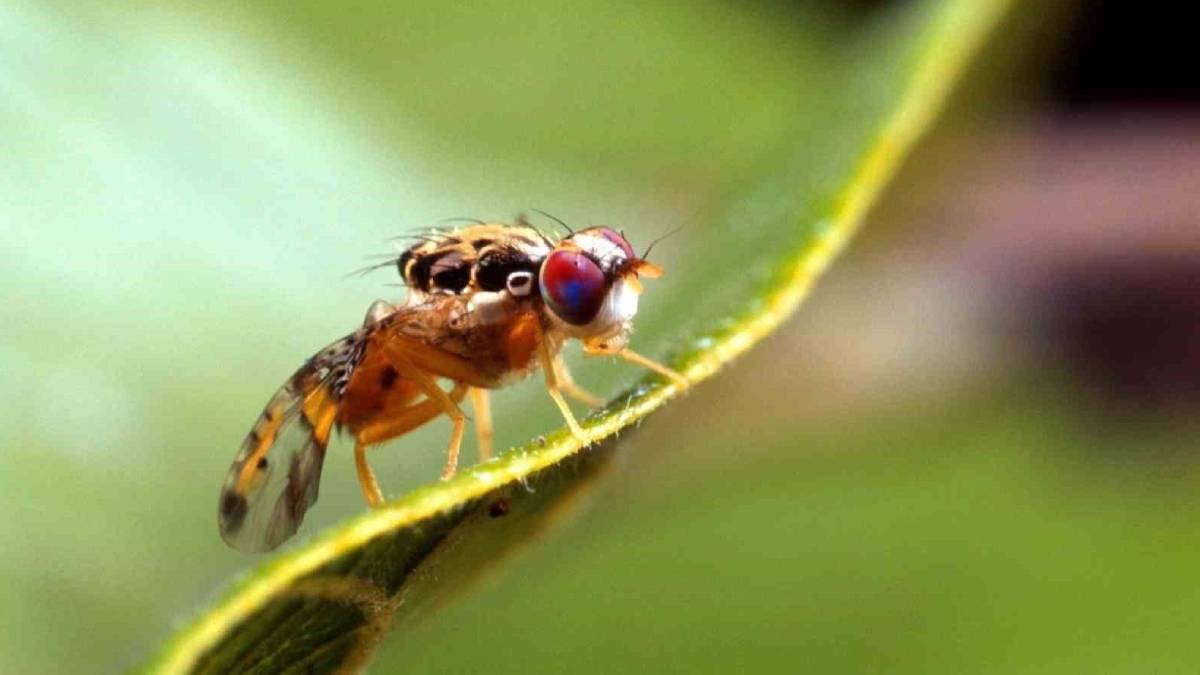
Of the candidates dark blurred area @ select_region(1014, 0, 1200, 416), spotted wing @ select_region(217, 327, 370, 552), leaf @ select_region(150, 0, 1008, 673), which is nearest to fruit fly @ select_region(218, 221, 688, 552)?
spotted wing @ select_region(217, 327, 370, 552)

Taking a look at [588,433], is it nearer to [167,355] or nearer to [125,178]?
[167,355]

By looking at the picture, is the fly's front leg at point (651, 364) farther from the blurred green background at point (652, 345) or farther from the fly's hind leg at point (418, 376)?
the fly's hind leg at point (418, 376)

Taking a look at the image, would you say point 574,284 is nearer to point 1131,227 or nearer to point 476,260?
point 476,260

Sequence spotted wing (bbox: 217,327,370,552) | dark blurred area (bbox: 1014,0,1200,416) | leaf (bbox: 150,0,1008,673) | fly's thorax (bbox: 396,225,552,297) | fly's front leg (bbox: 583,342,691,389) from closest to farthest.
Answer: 1. leaf (bbox: 150,0,1008,673)
2. fly's front leg (bbox: 583,342,691,389)
3. spotted wing (bbox: 217,327,370,552)
4. fly's thorax (bbox: 396,225,552,297)
5. dark blurred area (bbox: 1014,0,1200,416)

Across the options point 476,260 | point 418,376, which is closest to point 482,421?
point 418,376

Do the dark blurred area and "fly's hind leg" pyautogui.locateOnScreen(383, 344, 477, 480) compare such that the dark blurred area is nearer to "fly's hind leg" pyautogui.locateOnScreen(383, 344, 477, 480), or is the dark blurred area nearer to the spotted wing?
"fly's hind leg" pyautogui.locateOnScreen(383, 344, 477, 480)

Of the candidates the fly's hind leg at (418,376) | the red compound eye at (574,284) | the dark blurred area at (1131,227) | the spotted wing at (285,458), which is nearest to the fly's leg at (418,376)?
the fly's hind leg at (418,376)
